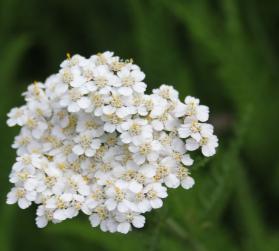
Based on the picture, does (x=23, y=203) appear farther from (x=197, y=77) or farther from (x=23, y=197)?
(x=197, y=77)

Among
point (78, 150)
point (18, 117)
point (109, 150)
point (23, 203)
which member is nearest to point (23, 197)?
point (23, 203)

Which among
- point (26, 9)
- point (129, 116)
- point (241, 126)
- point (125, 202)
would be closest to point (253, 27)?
point (241, 126)

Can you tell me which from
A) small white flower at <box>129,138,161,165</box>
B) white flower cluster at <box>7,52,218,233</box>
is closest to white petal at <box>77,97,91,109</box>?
white flower cluster at <box>7,52,218,233</box>

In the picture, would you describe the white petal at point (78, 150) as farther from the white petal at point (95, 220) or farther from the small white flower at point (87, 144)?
the white petal at point (95, 220)

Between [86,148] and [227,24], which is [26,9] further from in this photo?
[86,148]

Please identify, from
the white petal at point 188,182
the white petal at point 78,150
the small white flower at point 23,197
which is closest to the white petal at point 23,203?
the small white flower at point 23,197
